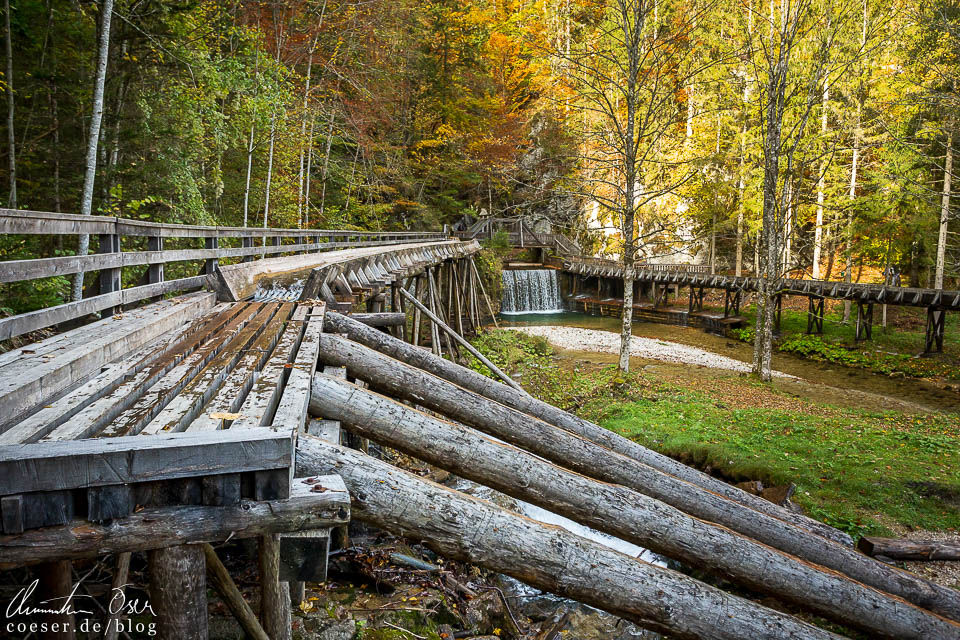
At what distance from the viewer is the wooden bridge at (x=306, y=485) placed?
1712mm

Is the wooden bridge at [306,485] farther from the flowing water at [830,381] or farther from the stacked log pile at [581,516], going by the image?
the flowing water at [830,381]

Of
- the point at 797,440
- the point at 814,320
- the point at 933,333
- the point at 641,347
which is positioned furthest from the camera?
the point at 814,320

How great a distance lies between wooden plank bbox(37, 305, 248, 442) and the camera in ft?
6.48

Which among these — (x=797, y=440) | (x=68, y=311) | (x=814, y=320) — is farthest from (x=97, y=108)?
(x=814, y=320)

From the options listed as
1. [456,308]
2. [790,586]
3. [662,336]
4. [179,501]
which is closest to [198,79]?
[456,308]

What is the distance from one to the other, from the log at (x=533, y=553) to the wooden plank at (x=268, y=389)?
0.23 m

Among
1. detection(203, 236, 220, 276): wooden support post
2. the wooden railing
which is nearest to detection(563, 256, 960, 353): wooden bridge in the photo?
detection(203, 236, 220, 276): wooden support post

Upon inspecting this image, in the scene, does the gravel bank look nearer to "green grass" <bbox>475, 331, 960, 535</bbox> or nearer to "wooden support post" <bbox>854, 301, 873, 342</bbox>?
"green grass" <bbox>475, 331, 960, 535</bbox>

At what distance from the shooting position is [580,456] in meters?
4.09

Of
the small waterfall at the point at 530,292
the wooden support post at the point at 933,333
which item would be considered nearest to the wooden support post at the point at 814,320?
the wooden support post at the point at 933,333

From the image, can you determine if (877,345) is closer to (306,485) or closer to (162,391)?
(306,485)

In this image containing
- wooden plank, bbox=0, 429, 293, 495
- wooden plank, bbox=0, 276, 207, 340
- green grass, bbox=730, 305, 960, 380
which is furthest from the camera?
green grass, bbox=730, 305, 960, 380

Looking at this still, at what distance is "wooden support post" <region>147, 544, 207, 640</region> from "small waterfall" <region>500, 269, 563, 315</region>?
3050 centimetres

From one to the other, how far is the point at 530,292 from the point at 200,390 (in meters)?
31.3
